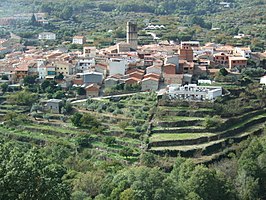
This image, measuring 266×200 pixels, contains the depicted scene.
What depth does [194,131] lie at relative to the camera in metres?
23.8

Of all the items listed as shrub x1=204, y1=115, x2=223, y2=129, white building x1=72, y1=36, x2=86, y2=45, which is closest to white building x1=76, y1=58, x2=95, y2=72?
white building x1=72, y1=36, x2=86, y2=45

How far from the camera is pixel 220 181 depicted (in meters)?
17.7

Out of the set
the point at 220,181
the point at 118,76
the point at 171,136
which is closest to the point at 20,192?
the point at 220,181

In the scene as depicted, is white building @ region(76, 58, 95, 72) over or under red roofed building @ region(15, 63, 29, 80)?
over

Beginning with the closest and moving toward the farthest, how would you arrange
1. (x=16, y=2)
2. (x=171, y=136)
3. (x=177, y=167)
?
(x=177, y=167)
(x=171, y=136)
(x=16, y=2)

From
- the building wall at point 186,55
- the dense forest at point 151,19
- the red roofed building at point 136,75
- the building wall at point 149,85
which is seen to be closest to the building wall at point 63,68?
the red roofed building at point 136,75

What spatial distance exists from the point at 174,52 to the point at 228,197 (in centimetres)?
1817

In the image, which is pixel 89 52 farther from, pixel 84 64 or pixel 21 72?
pixel 21 72

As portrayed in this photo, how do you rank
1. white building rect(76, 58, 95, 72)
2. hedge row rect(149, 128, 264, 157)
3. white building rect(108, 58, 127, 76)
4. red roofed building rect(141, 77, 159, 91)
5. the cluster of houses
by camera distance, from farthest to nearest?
1. white building rect(76, 58, 95, 72)
2. white building rect(108, 58, 127, 76)
3. the cluster of houses
4. red roofed building rect(141, 77, 159, 91)
5. hedge row rect(149, 128, 264, 157)

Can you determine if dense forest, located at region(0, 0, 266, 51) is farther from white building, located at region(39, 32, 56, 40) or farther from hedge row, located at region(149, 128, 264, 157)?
hedge row, located at region(149, 128, 264, 157)

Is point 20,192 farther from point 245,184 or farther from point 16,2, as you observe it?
point 16,2

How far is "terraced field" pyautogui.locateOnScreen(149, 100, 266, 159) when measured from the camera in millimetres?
22469

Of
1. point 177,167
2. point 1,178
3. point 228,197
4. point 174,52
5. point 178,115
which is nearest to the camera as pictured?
point 1,178

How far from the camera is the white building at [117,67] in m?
30.6
